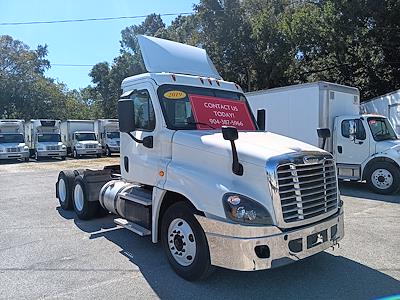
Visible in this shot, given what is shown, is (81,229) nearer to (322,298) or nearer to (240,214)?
(240,214)

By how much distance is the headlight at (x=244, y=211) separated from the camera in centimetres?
384

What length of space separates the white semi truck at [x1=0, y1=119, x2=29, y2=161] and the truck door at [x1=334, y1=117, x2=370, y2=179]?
1982 cm

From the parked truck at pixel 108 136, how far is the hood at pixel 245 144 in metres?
23.7

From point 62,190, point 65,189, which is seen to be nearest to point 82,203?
A: point 65,189

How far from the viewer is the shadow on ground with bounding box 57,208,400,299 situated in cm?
406

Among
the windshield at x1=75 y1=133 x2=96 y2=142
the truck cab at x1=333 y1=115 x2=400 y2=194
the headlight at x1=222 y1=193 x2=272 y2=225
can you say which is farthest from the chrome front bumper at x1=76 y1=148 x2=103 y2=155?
the headlight at x1=222 y1=193 x2=272 y2=225

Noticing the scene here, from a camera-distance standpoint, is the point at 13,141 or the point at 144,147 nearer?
the point at 144,147

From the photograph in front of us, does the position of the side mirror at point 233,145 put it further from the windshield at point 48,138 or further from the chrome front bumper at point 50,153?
the windshield at point 48,138

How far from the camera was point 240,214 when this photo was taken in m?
3.84

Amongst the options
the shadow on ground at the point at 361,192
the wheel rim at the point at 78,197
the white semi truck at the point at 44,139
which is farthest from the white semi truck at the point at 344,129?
the white semi truck at the point at 44,139

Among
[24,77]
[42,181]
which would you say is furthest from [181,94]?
[24,77]

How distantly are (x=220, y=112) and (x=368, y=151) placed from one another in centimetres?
691

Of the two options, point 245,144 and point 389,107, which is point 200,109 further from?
point 389,107

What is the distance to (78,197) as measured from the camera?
7.69m
